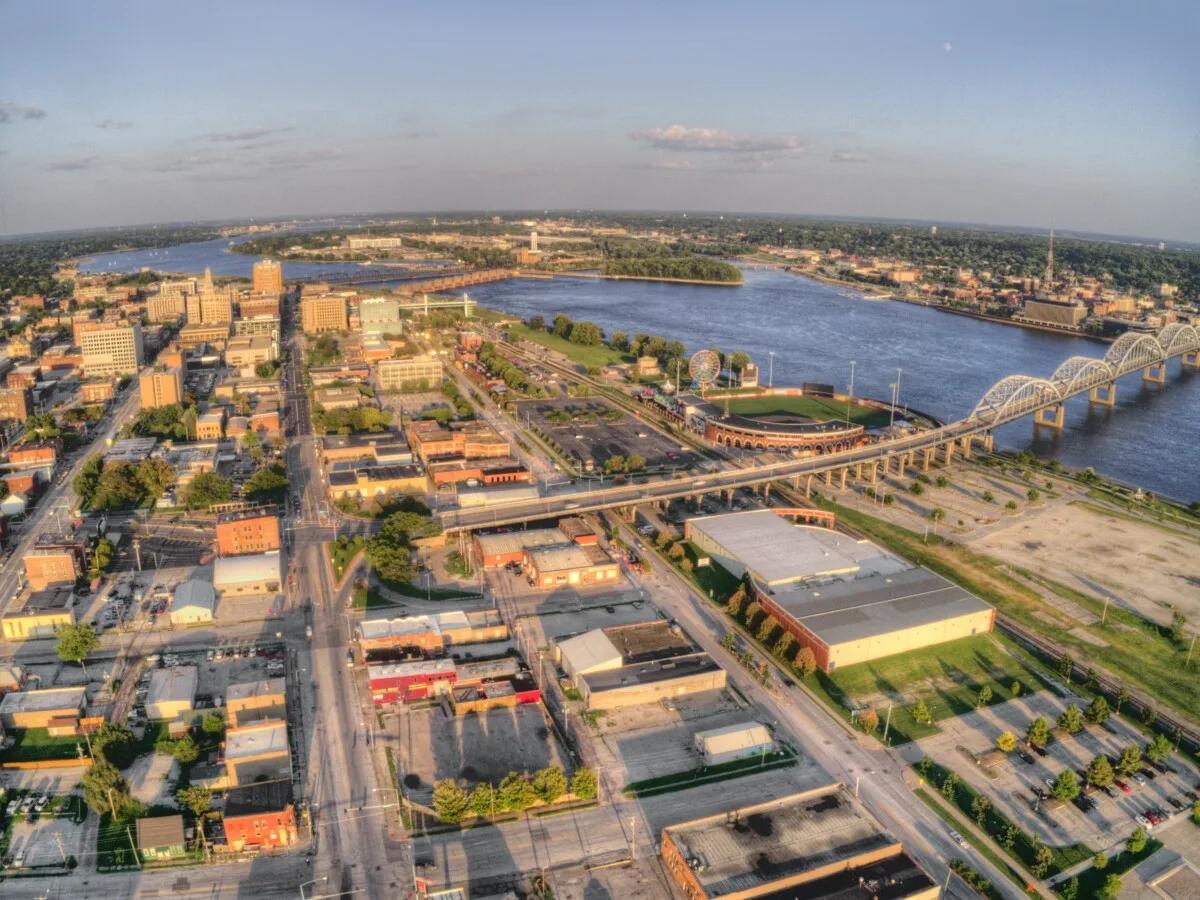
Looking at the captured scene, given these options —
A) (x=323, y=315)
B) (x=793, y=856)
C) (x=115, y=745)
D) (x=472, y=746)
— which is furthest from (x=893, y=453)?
(x=323, y=315)

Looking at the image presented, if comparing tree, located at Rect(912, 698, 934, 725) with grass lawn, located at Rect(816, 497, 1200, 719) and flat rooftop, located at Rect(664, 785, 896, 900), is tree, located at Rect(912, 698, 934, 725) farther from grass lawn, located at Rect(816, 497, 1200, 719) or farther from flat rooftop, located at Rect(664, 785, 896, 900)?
grass lawn, located at Rect(816, 497, 1200, 719)

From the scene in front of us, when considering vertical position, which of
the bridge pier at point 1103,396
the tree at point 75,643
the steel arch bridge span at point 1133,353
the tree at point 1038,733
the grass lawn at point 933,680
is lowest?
the grass lawn at point 933,680

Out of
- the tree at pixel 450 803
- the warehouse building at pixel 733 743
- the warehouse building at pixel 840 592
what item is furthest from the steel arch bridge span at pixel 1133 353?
the tree at pixel 450 803

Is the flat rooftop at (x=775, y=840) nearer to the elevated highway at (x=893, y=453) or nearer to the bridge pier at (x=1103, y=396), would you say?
the elevated highway at (x=893, y=453)

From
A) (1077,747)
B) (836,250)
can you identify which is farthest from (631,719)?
(836,250)

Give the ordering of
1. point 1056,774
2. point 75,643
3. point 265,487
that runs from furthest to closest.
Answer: point 265,487 → point 75,643 → point 1056,774

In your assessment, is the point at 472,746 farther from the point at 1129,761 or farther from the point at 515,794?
the point at 1129,761

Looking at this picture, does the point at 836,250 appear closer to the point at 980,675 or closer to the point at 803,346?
the point at 803,346

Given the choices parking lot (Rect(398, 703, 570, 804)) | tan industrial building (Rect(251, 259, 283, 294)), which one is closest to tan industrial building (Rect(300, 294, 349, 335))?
tan industrial building (Rect(251, 259, 283, 294))
